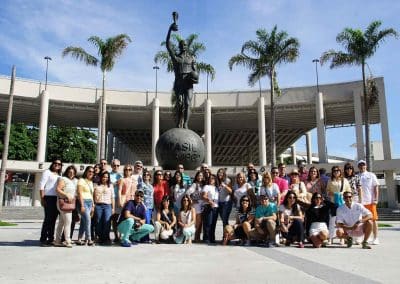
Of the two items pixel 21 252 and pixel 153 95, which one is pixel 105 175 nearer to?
pixel 21 252

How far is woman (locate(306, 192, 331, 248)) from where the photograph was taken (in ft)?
24.8

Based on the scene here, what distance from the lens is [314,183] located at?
876 centimetres

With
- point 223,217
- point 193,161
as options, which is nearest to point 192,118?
point 193,161

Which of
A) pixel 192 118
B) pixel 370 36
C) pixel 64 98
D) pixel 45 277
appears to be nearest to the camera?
pixel 45 277

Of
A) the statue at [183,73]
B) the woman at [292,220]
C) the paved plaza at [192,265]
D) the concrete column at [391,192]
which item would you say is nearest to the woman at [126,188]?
the paved plaza at [192,265]

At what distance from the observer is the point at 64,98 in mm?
34531

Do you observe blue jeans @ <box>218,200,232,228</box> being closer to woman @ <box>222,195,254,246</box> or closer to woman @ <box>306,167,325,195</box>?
woman @ <box>222,195,254,246</box>

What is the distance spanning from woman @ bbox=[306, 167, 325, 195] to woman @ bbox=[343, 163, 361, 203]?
1.86 feet

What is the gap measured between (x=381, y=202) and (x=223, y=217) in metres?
25.9

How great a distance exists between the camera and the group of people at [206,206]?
742cm

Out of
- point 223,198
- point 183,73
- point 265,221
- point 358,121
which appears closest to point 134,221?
point 223,198

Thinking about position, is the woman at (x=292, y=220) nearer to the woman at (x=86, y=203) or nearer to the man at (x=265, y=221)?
the man at (x=265, y=221)

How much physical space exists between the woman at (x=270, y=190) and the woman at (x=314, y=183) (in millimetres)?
1000

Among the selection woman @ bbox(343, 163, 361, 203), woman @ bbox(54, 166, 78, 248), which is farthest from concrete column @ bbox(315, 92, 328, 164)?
woman @ bbox(54, 166, 78, 248)
